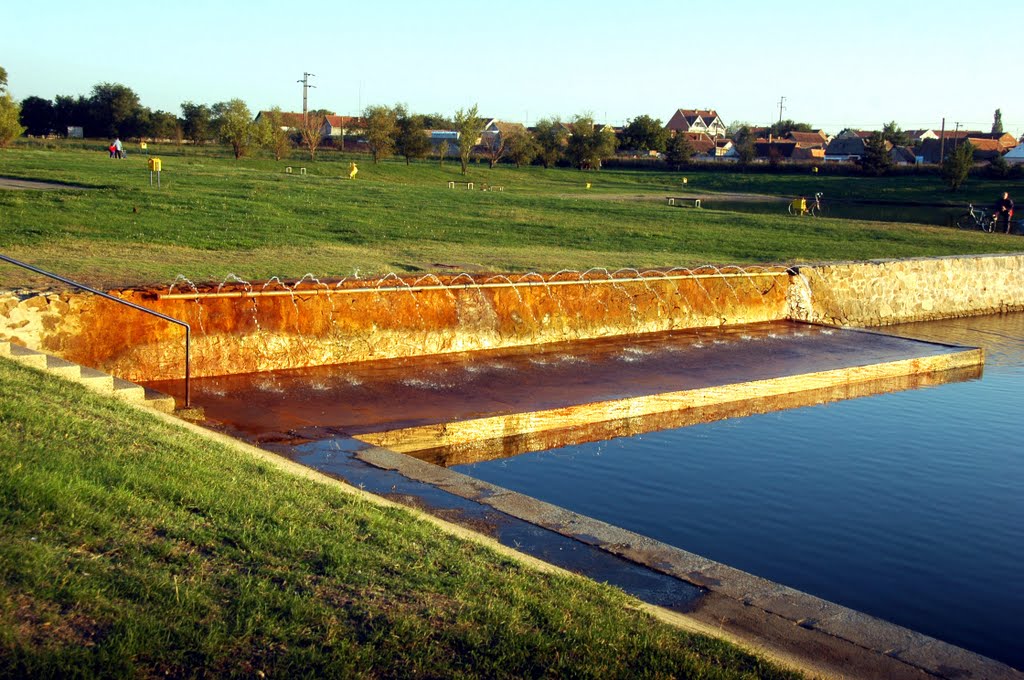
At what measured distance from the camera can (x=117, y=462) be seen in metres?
6.32

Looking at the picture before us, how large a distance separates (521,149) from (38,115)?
131 ft

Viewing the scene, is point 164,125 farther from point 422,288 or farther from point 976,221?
point 422,288

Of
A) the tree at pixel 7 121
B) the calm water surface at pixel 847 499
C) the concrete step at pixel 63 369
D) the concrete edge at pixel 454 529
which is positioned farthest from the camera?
the tree at pixel 7 121

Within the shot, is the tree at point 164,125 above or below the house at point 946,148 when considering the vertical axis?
below

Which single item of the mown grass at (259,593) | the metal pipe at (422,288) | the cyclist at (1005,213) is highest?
the cyclist at (1005,213)

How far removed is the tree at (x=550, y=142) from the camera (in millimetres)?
78875

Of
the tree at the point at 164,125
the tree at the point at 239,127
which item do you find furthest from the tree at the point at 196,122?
the tree at the point at 239,127

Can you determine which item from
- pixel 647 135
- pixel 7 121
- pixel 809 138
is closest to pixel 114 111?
pixel 7 121

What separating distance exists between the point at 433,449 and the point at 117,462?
397 centimetres

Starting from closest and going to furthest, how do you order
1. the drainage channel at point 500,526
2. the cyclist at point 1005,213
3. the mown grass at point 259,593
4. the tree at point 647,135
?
1. the mown grass at point 259,593
2. the drainage channel at point 500,526
3. the cyclist at point 1005,213
4. the tree at point 647,135

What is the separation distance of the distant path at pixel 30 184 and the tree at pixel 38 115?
63.0m

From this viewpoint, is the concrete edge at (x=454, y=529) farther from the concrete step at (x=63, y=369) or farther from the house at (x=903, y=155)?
the house at (x=903, y=155)

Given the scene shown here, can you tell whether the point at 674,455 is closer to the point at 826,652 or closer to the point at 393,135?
the point at 826,652

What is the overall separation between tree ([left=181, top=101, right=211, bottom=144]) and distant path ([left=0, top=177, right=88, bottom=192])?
1975 inches
